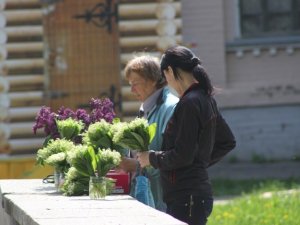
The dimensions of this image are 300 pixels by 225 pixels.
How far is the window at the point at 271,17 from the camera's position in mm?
19906

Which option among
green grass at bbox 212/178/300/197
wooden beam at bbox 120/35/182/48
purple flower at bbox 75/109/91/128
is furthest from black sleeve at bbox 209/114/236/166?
wooden beam at bbox 120/35/182/48

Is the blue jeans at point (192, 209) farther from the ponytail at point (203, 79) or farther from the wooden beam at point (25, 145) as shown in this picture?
the wooden beam at point (25, 145)

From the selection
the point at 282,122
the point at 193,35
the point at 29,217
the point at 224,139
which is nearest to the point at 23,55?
the point at 193,35

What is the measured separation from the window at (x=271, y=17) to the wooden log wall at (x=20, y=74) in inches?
149

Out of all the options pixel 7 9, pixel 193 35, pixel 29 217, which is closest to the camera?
pixel 29 217

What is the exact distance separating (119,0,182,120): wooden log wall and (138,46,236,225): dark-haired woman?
413 inches

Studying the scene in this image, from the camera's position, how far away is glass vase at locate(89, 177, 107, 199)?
6.85m

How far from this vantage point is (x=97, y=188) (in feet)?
22.5

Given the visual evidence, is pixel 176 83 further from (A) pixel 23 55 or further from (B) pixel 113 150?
(A) pixel 23 55

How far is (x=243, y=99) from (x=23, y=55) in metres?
3.72

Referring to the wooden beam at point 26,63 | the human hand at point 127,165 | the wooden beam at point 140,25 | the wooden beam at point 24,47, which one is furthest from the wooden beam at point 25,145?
the human hand at point 127,165

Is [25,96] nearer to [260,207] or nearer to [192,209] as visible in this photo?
[260,207]

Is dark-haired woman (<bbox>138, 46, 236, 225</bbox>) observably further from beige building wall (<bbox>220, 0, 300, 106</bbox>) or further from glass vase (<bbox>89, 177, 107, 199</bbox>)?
beige building wall (<bbox>220, 0, 300, 106</bbox>)

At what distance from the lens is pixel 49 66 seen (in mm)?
17875
